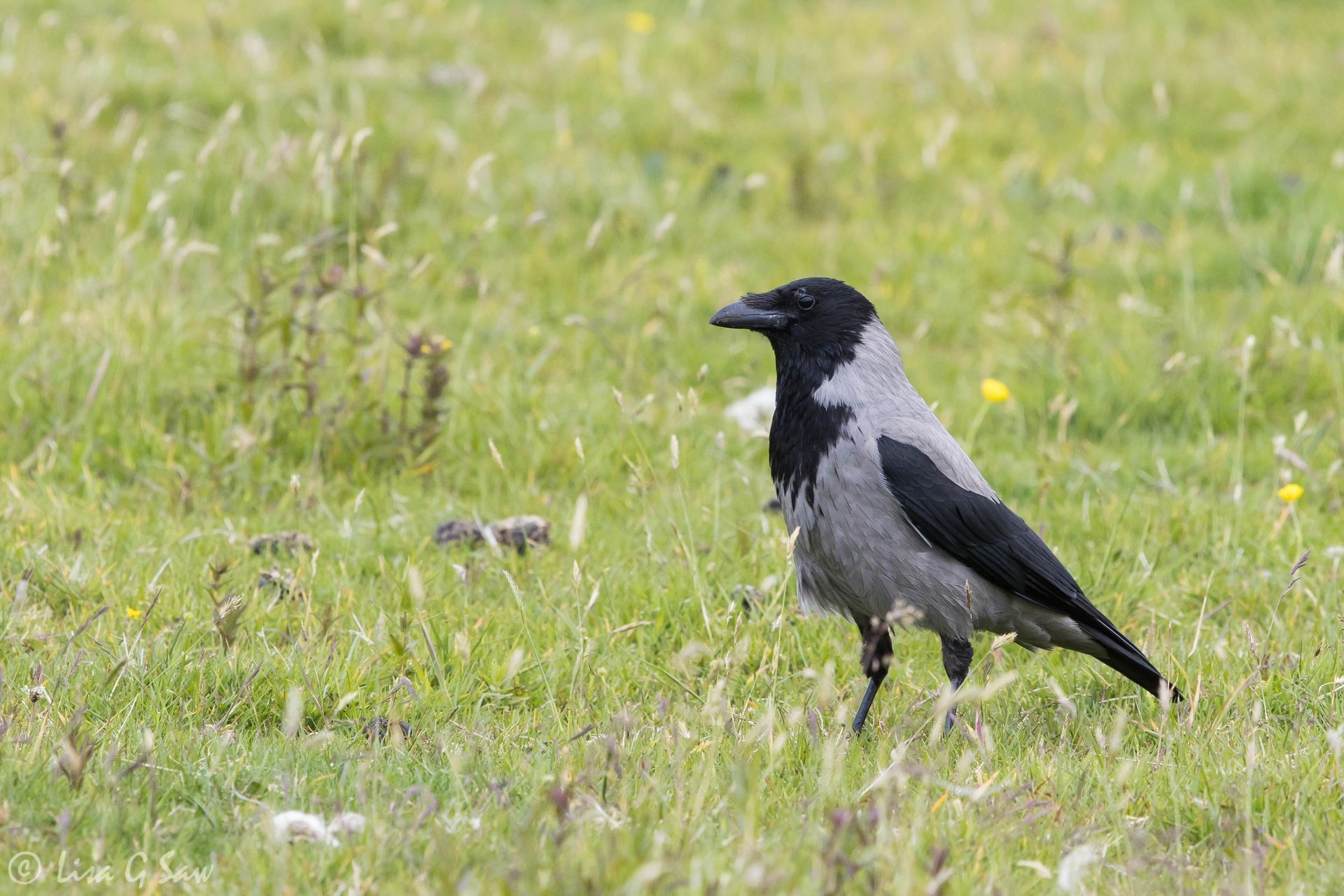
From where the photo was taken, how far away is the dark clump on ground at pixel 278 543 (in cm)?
471

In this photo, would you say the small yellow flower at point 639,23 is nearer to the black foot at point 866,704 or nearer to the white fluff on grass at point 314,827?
the black foot at point 866,704

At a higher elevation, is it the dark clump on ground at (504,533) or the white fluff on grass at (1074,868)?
the white fluff on grass at (1074,868)

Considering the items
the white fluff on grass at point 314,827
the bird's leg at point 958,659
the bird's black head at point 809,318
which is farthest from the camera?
the bird's black head at point 809,318

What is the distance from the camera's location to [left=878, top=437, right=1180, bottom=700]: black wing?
4.12 m

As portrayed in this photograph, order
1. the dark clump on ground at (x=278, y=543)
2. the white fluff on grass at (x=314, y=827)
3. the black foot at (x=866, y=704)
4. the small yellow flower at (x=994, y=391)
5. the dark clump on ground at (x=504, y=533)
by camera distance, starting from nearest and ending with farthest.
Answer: the white fluff on grass at (x=314, y=827) < the black foot at (x=866, y=704) < the dark clump on ground at (x=278, y=543) < the dark clump on ground at (x=504, y=533) < the small yellow flower at (x=994, y=391)

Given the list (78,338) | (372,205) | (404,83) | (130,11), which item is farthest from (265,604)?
(130,11)

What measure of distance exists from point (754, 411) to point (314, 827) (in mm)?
3674

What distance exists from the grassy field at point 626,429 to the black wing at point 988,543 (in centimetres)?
20

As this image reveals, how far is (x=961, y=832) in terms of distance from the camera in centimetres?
304

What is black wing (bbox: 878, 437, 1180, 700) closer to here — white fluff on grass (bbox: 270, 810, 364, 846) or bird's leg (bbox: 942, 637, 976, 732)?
bird's leg (bbox: 942, 637, 976, 732)

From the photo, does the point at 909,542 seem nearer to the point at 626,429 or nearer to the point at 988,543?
the point at 988,543

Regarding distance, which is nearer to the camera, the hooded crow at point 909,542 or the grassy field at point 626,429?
the grassy field at point 626,429
